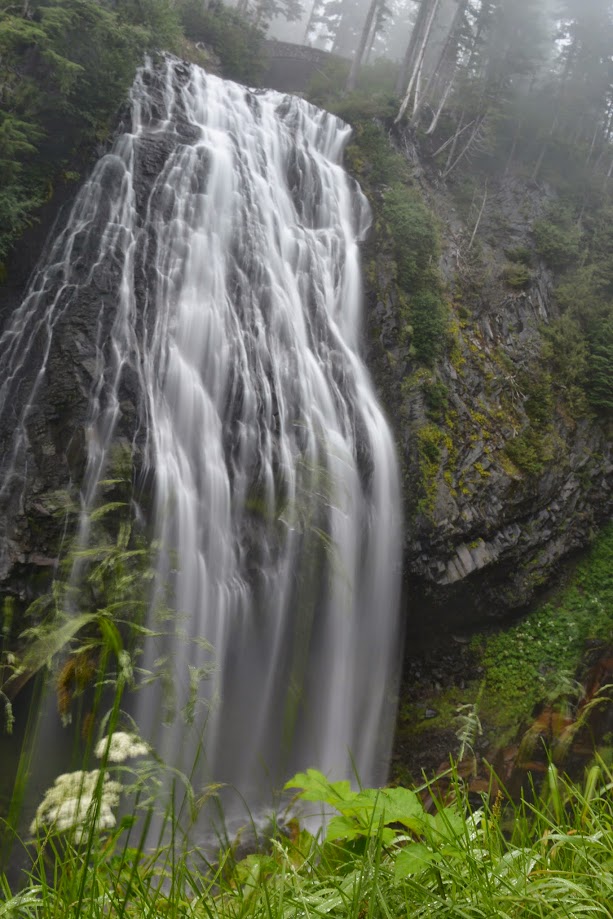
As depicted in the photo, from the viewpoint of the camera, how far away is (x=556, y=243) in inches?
619

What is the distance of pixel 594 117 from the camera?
21.2m

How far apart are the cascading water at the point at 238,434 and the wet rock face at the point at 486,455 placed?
0.61 m

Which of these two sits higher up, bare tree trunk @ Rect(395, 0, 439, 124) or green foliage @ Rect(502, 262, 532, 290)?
bare tree trunk @ Rect(395, 0, 439, 124)

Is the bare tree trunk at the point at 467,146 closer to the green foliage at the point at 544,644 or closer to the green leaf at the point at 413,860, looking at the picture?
the green foliage at the point at 544,644

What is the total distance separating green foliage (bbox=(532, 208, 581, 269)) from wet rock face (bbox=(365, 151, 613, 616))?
186 centimetres

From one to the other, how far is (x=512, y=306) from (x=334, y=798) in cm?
1393

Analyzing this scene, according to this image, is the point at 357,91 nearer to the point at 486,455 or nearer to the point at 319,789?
the point at 486,455

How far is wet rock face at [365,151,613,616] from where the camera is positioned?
10.4 metres

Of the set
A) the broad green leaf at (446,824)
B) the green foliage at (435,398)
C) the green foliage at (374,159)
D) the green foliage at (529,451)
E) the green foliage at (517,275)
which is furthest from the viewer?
the green foliage at (374,159)

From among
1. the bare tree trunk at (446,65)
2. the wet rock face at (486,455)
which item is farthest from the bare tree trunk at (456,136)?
the wet rock face at (486,455)

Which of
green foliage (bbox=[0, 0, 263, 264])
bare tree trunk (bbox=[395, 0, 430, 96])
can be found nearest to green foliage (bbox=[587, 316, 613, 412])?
bare tree trunk (bbox=[395, 0, 430, 96])

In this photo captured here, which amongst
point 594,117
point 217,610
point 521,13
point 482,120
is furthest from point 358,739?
point 521,13

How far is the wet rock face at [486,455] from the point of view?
410 inches

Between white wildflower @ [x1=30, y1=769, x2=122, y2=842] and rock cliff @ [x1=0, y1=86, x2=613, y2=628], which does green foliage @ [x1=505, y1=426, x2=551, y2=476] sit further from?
white wildflower @ [x1=30, y1=769, x2=122, y2=842]
